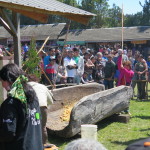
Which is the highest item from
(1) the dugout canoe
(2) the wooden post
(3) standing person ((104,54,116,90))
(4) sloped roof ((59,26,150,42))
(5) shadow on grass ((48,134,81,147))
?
(4) sloped roof ((59,26,150,42))

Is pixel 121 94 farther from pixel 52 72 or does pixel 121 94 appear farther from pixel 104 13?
pixel 104 13

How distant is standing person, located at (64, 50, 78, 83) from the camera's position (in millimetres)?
11831

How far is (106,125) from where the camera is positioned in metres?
8.80

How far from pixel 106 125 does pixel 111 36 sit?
34.3 metres

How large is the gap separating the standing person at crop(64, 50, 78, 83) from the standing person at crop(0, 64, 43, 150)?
8031 millimetres

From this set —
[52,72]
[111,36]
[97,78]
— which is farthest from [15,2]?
[111,36]

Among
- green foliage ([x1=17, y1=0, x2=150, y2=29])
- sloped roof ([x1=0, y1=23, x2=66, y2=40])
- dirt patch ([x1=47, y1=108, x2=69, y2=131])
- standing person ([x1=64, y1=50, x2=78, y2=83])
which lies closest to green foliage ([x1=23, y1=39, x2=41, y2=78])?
dirt patch ([x1=47, y1=108, x2=69, y2=131])

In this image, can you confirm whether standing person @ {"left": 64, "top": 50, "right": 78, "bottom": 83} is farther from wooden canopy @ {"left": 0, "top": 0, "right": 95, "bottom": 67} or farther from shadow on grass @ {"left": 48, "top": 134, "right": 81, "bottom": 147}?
shadow on grass @ {"left": 48, "top": 134, "right": 81, "bottom": 147}

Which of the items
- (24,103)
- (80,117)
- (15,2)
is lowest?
(80,117)

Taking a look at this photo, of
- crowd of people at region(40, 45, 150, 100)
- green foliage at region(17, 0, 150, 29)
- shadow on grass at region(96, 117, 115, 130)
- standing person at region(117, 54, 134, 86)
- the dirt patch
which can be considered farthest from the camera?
green foliage at region(17, 0, 150, 29)

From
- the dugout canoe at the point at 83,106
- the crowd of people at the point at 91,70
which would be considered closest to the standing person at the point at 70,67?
the crowd of people at the point at 91,70

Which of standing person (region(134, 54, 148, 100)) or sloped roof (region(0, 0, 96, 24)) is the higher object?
sloped roof (region(0, 0, 96, 24))

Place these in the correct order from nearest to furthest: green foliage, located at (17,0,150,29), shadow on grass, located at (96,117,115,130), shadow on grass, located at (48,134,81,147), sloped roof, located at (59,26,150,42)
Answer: shadow on grass, located at (48,134,81,147)
shadow on grass, located at (96,117,115,130)
sloped roof, located at (59,26,150,42)
green foliage, located at (17,0,150,29)

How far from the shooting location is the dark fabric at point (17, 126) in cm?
355
